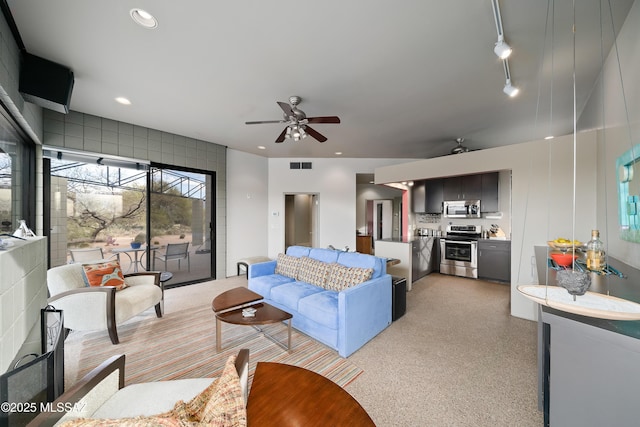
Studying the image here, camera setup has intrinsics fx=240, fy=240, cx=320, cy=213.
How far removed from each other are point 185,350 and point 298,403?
1.93 metres

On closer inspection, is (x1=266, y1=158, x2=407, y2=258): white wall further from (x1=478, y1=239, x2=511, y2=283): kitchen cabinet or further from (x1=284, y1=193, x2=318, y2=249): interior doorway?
(x1=478, y1=239, x2=511, y2=283): kitchen cabinet

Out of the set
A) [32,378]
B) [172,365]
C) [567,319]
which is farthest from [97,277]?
[567,319]

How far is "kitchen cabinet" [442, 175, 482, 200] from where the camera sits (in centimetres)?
532

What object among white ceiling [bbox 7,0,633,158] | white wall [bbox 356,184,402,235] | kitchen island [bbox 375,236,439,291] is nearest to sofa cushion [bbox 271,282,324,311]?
kitchen island [bbox 375,236,439,291]

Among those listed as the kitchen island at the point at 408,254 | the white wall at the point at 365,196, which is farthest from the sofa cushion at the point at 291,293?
the white wall at the point at 365,196

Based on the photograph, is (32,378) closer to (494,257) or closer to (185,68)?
(185,68)

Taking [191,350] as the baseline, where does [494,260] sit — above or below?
above

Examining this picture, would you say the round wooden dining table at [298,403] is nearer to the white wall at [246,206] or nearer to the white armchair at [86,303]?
the white armchair at [86,303]

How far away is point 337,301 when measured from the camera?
8.54 feet

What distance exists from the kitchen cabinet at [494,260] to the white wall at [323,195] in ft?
9.18

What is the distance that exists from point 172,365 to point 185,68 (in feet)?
9.53

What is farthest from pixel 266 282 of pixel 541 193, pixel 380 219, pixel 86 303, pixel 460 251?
pixel 380 219

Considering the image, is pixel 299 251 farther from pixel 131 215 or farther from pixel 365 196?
pixel 365 196

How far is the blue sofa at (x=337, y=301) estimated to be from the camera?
2367mm
